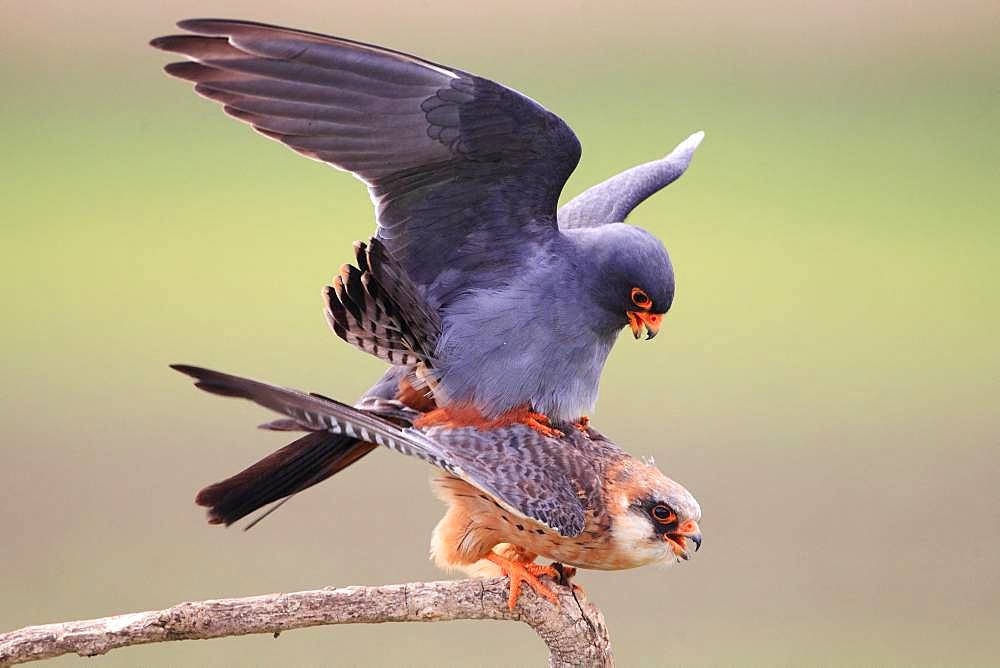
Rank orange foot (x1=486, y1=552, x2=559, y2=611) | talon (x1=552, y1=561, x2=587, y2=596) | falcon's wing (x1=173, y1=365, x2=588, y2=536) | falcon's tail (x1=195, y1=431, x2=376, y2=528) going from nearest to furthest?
falcon's wing (x1=173, y1=365, x2=588, y2=536)
falcon's tail (x1=195, y1=431, x2=376, y2=528)
orange foot (x1=486, y1=552, x2=559, y2=611)
talon (x1=552, y1=561, x2=587, y2=596)

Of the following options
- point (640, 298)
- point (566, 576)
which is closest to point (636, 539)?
point (566, 576)

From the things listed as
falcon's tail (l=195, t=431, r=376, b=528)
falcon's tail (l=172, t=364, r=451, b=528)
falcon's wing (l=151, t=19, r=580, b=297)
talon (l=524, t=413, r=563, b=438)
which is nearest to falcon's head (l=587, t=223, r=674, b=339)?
falcon's wing (l=151, t=19, r=580, b=297)

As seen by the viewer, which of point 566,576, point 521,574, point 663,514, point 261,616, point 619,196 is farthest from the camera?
point 619,196

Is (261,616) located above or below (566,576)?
below

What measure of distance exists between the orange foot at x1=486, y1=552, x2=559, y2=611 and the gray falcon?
35 centimetres

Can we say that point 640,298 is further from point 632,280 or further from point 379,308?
point 379,308

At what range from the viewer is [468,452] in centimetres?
293

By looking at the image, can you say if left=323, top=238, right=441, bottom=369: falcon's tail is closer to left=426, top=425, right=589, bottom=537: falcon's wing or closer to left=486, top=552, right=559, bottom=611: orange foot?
left=426, top=425, right=589, bottom=537: falcon's wing

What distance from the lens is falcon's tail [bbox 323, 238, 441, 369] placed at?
9.12 ft

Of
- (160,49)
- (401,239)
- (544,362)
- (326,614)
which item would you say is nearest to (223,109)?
(160,49)

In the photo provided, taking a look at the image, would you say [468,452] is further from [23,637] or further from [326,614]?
[23,637]

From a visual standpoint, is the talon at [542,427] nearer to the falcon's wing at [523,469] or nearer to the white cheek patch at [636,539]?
the falcon's wing at [523,469]

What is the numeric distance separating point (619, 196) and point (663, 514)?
1025 mm

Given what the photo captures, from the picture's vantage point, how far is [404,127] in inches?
113
